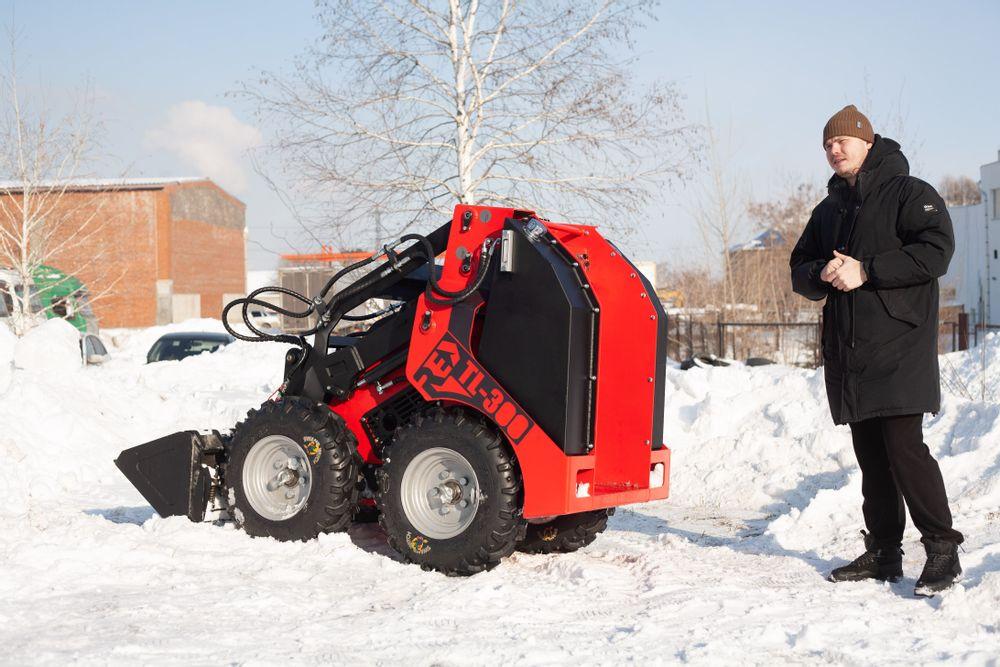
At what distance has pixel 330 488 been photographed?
20.2 ft

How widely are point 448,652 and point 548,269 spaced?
219 cm

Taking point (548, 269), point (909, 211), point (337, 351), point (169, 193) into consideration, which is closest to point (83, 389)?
point (337, 351)

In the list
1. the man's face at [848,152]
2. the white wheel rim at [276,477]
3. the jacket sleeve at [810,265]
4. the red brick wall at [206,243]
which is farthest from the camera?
the red brick wall at [206,243]

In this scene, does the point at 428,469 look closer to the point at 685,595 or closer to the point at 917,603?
the point at 685,595

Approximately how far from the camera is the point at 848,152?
5191 millimetres

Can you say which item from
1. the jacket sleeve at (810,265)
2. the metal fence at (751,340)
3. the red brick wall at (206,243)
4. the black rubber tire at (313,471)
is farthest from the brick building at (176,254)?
the jacket sleeve at (810,265)

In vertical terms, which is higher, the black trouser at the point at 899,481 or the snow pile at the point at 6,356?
the snow pile at the point at 6,356

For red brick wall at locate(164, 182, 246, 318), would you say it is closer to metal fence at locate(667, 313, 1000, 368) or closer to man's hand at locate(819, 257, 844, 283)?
metal fence at locate(667, 313, 1000, 368)

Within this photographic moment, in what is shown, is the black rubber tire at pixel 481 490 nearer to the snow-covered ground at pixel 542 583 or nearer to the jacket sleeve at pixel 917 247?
the snow-covered ground at pixel 542 583

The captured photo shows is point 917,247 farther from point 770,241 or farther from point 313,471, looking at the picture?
point 770,241

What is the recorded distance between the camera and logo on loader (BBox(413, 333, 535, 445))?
5.55m

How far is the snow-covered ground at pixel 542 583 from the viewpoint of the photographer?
4.13 meters

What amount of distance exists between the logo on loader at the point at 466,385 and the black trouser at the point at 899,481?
1703 mm

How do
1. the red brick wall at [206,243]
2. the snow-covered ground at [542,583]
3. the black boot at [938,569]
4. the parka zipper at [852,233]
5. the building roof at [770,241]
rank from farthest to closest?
the red brick wall at [206,243]
the building roof at [770,241]
the parka zipper at [852,233]
the black boot at [938,569]
the snow-covered ground at [542,583]
